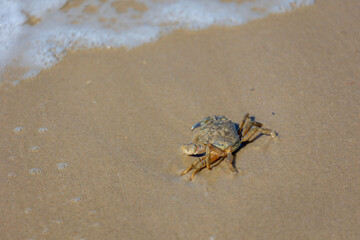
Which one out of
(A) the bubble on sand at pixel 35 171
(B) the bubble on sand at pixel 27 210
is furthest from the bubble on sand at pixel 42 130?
(B) the bubble on sand at pixel 27 210

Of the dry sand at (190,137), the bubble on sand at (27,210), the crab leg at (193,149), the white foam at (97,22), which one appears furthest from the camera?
the white foam at (97,22)

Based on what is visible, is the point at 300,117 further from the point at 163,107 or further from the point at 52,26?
the point at 52,26

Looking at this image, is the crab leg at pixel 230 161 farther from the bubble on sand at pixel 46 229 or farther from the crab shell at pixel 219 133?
the bubble on sand at pixel 46 229

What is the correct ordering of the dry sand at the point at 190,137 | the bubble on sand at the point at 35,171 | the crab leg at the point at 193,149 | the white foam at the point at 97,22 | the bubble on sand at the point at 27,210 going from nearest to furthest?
the dry sand at the point at 190,137, the bubble on sand at the point at 27,210, the crab leg at the point at 193,149, the bubble on sand at the point at 35,171, the white foam at the point at 97,22

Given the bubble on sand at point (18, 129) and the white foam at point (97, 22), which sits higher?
the white foam at point (97, 22)

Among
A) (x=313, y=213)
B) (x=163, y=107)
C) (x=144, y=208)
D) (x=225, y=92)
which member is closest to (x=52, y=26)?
(x=163, y=107)

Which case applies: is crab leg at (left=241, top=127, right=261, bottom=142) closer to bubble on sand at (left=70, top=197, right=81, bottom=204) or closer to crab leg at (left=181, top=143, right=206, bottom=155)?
crab leg at (left=181, top=143, right=206, bottom=155)

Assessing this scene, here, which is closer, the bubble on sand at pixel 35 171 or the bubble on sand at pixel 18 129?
the bubble on sand at pixel 35 171
